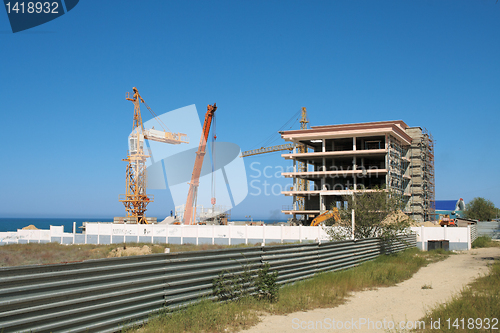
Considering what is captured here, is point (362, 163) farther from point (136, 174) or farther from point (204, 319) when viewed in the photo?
point (204, 319)

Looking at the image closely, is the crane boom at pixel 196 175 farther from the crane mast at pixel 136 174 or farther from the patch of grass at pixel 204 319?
Answer: the patch of grass at pixel 204 319

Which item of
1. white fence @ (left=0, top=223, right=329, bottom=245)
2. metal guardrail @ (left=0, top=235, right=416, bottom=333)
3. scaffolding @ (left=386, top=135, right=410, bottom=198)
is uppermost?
scaffolding @ (left=386, top=135, right=410, bottom=198)

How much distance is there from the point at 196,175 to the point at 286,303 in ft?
187

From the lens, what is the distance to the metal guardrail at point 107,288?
5082 millimetres

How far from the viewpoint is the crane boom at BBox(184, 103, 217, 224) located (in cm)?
6432

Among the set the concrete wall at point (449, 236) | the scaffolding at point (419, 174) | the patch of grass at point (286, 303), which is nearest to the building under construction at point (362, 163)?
the scaffolding at point (419, 174)

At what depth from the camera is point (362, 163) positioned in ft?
196

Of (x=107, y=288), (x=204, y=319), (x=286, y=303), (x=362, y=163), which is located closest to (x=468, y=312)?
(x=286, y=303)

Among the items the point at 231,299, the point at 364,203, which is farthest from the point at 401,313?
the point at 364,203

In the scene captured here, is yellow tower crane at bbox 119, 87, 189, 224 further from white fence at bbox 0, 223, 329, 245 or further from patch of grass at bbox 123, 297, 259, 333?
patch of grass at bbox 123, 297, 259, 333

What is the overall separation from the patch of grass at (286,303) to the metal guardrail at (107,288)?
353 millimetres

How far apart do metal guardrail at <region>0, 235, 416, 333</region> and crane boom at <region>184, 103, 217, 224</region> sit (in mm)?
55703

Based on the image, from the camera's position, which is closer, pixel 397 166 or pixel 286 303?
pixel 286 303

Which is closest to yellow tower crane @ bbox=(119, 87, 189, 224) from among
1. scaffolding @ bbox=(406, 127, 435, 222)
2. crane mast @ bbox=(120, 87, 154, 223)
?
crane mast @ bbox=(120, 87, 154, 223)
